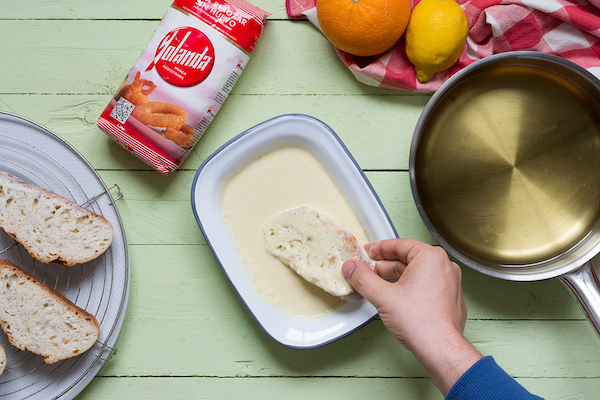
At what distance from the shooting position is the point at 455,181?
825mm

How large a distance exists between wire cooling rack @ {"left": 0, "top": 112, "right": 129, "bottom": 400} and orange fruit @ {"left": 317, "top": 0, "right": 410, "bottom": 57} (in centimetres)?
55

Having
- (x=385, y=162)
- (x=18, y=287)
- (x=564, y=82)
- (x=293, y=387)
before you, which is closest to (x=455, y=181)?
(x=385, y=162)

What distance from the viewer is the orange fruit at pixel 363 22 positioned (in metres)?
0.75

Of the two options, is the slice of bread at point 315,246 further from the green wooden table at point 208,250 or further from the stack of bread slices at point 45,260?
the stack of bread slices at point 45,260

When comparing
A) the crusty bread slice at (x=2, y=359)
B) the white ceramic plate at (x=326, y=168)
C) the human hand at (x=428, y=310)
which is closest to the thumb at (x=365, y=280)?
the human hand at (x=428, y=310)

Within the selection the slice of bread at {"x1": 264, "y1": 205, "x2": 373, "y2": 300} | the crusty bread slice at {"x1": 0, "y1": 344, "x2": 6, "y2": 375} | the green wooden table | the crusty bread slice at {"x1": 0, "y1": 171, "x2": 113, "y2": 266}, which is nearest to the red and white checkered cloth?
the green wooden table

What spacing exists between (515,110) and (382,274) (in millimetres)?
422

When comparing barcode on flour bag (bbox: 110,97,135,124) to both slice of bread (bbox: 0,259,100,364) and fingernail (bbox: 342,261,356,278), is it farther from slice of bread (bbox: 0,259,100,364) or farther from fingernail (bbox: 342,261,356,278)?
fingernail (bbox: 342,261,356,278)

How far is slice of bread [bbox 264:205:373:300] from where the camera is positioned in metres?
0.81

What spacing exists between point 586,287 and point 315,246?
50 cm

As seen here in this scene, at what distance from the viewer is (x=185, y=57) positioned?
2.60 feet

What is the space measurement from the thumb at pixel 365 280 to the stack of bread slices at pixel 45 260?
48 centimetres

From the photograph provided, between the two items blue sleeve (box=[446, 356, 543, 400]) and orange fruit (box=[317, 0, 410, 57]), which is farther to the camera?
orange fruit (box=[317, 0, 410, 57])

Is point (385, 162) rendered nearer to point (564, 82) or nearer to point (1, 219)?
point (564, 82)
